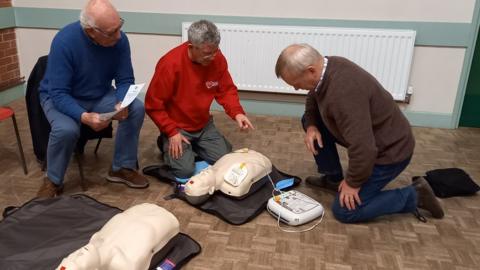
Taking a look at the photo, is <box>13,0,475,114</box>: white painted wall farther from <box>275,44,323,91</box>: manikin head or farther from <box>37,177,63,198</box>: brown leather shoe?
<box>37,177,63,198</box>: brown leather shoe

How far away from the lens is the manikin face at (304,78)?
5.72 ft

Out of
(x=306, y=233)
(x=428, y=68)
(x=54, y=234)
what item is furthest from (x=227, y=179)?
(x=428, y=68)

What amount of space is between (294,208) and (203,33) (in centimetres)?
90

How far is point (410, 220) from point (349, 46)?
1.53 m

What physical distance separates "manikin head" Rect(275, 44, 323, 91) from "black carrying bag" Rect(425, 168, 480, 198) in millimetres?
968

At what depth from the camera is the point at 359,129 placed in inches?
67.1

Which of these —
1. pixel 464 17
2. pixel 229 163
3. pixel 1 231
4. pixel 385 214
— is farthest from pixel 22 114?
pixel 464 17

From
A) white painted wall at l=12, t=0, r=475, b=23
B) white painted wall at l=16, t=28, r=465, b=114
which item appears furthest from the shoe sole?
white painted wall at l=12, t=0, r=475, b=23

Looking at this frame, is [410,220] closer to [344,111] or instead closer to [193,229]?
[344,111]

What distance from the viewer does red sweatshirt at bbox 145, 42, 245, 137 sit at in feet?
7.29

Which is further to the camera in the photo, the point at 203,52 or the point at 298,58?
the point at 203,52

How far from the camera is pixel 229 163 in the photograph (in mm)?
2102

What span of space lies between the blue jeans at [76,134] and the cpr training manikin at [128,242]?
0.59 m

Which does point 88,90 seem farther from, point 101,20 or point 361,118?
point 361,118
